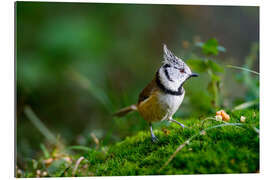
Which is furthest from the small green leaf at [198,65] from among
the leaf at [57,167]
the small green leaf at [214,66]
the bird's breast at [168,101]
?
the leaf at [57,167]

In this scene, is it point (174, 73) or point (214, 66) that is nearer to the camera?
point (174, 73)

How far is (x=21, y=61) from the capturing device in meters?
4.04

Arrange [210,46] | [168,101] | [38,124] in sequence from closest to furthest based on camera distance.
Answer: [168,101]
[210,46]
[38,124]

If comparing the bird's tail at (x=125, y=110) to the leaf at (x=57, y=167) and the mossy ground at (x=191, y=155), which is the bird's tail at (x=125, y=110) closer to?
the mossy ground at (x=191, y=155)

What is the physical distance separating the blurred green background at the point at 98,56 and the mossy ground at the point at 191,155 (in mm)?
1027

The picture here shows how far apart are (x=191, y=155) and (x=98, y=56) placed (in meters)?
2.61

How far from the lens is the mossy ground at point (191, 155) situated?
2148 millimetres

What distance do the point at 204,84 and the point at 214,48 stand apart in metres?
0.71

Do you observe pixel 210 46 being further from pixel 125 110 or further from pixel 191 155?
pixel 191 155

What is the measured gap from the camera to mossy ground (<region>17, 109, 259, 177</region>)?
215 centimetres

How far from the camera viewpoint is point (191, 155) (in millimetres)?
2148

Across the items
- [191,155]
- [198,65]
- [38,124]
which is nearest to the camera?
[191,155]

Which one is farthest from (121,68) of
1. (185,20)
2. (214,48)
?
(214,48)

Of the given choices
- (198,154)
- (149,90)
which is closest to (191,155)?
(198,154)
